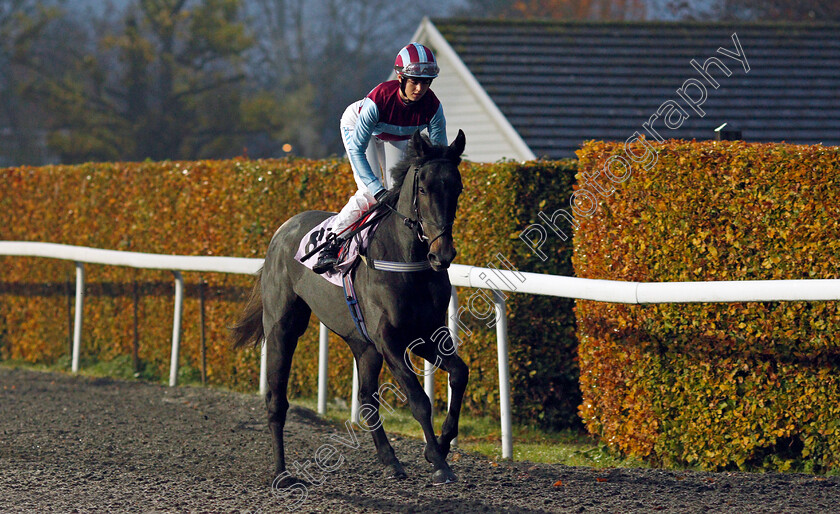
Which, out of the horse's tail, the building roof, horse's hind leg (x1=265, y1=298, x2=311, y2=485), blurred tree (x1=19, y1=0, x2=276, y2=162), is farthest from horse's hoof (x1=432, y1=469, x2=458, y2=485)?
blurred tree (x1=19, y1=0, x2=276, y2=162)

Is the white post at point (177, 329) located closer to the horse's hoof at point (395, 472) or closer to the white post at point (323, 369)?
the white post at point (323, 369)

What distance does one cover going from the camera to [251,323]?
6781 millimetres

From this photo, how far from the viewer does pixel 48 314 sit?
11961mm

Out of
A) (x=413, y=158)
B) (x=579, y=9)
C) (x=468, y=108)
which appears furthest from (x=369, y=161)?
(x=579, y=9)

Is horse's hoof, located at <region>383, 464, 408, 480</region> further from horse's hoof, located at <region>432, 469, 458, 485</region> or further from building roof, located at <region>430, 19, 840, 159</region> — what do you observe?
building roof, located at <region>430, 19, 840, 159</region>

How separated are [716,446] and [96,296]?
25.3 feet

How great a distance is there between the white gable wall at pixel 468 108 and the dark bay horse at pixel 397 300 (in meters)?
8.61

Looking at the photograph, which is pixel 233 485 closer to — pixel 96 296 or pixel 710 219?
pixel 710 219

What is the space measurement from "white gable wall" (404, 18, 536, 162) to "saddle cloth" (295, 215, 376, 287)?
Answer: 342 inches

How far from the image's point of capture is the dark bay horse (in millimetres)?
4781

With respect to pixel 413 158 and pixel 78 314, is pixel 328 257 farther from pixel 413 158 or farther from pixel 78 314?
pixel 78 314

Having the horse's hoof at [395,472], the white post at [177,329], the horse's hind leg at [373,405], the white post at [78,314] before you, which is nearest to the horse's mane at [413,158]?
the horse's hind leg at [373,405]

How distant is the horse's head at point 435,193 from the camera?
15.2 feet

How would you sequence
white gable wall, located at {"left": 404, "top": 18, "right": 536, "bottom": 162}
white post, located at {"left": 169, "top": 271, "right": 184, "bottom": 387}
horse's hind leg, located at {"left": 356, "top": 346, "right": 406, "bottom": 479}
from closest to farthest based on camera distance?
1. horse's hind leg, located at {"left": 356, "top": 346, "right": 406, "bottom": 479}
2. white post, located at {"left": 169, "top": 271, "right": 184, "bottom": 387}
3. white gable wall, located at {"left": 404, "top": 18, "right": 536, "bottom": 162}
